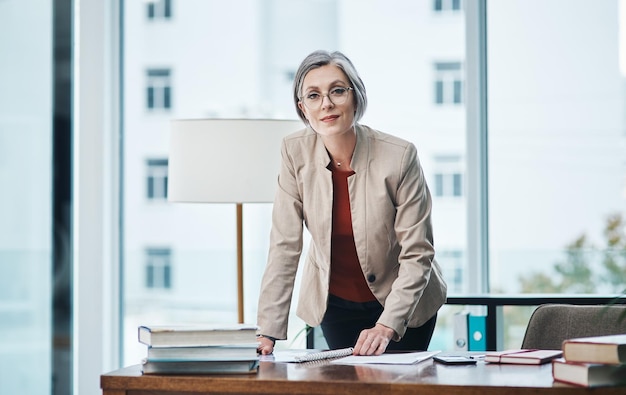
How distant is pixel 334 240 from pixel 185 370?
749 millimetres

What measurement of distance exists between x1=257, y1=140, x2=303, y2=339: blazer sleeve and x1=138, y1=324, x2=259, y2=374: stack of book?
43cm

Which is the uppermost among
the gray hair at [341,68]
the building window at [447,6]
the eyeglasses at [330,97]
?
the building window at [447,6]

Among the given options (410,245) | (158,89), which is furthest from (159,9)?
(410,245)

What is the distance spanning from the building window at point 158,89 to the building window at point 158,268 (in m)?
0.70

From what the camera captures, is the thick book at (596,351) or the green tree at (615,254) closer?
the thick book at (596,351)

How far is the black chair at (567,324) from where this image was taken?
8.03 feet

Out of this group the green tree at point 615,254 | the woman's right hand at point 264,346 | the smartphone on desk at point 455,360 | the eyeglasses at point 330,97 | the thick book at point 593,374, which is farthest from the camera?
the green tree at point 615,254

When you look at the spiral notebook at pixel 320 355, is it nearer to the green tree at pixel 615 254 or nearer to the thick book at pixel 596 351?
the thick book at pixel 596 351

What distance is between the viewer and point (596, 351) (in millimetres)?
1706

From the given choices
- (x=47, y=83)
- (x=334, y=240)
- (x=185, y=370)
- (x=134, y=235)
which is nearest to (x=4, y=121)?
(x=47, y=83)

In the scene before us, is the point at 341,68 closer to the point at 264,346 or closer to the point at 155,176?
the point at 264,346

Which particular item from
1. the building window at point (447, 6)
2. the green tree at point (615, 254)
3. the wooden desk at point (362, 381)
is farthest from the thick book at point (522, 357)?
the building window at point (447, 6)

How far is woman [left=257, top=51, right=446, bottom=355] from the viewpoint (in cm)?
238

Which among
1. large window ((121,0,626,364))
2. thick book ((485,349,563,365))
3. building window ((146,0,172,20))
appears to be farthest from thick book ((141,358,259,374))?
building window ((146,0,172,20))
